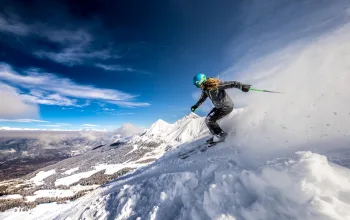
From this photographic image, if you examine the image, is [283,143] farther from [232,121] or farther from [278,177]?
[232,121]

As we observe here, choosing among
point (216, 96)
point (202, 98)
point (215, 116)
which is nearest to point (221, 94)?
point (216, 96)

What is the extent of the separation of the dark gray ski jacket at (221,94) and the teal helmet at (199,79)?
697 millimetres

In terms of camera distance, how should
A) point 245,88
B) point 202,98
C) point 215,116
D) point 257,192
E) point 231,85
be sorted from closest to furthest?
1. point 257,192
2. point 245,88
3. point 231,85
4. point 215,116
5. point 202,98

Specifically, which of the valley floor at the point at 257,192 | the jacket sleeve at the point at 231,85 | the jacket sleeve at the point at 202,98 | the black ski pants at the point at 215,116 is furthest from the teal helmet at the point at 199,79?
the valley floor at the point at 257,192

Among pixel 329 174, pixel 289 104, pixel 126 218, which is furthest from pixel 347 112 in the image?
pixel 126 218

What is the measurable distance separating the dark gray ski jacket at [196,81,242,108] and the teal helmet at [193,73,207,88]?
0.70 m

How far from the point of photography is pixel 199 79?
40.2ft

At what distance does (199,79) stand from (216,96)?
1.79m

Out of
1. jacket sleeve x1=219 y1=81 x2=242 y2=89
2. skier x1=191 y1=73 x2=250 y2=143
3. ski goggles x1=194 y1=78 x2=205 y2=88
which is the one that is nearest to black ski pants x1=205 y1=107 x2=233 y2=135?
skier x1=191 y1=73 x2=250 y2=143

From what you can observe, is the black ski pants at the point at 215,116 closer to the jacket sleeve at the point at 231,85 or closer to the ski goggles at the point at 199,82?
the jacket sleeve at the point at 231,85

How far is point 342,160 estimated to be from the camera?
672 cm

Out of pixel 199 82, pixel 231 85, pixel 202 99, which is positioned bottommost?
pixel 231 85

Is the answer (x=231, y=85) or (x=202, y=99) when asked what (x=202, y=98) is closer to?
(x=202, y=99)

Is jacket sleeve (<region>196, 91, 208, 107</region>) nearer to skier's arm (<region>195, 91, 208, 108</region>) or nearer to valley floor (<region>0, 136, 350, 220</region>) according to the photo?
skier's arm (<region>195, 91, 208, 108</region>)
